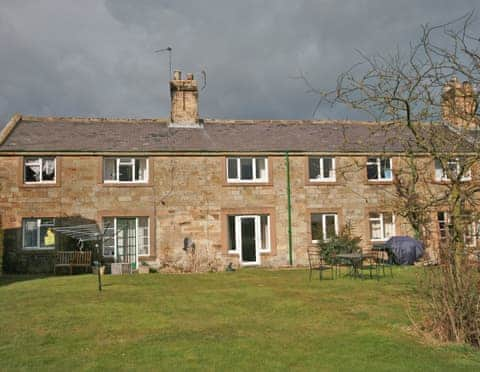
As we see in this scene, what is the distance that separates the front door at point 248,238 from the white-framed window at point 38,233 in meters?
7.70

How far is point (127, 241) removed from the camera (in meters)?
20.3

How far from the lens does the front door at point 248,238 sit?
2100cm

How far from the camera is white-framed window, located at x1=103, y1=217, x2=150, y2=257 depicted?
20094 millimetres

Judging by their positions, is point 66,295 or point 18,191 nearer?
point 66,295

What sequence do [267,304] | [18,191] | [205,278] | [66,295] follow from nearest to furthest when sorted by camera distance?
[267,304], [66,295], [205,278], [18,191]

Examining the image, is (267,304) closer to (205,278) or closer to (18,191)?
(205,278)

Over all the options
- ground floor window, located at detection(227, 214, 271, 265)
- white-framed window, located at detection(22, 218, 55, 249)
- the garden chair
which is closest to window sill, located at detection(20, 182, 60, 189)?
white-framed window, located at detection(22, 218, 55, 249)

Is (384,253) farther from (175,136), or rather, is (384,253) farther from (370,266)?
(175,136)

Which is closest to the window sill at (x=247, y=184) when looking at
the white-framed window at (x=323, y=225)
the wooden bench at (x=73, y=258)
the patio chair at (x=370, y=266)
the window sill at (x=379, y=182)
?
the white-framed window at (x=323, y=225)

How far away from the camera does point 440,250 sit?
820 cm

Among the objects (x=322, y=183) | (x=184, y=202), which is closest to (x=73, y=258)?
(x=184, y=202)

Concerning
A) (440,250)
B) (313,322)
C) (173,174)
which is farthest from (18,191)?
(440,250)

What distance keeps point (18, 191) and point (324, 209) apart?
13.0m

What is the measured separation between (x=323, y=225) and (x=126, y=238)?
8696 millimetres
